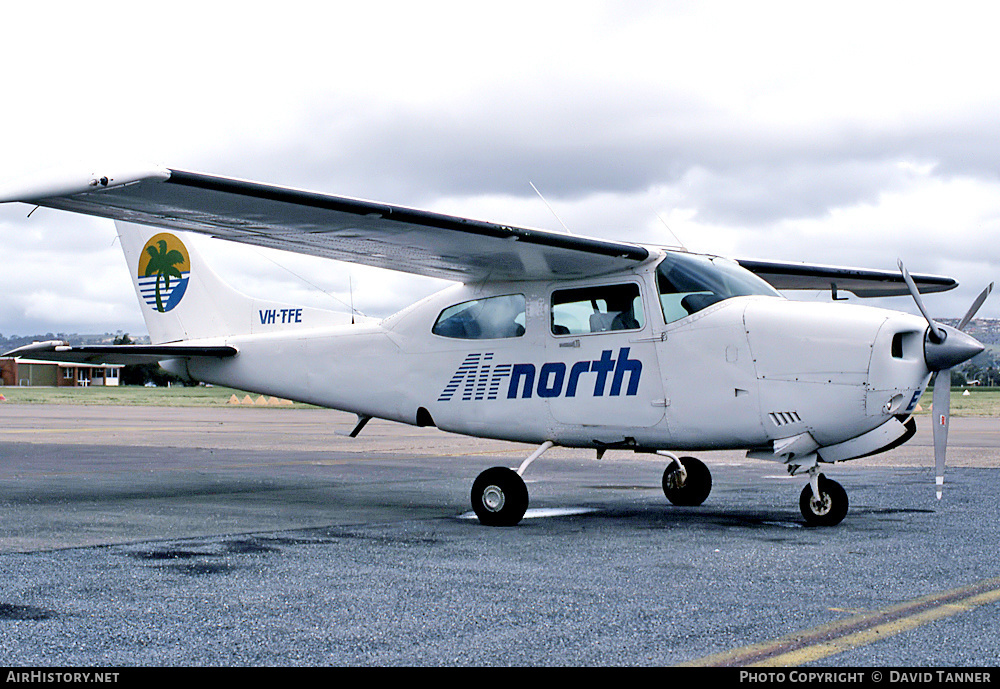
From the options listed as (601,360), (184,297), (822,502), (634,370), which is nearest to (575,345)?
(601,360)

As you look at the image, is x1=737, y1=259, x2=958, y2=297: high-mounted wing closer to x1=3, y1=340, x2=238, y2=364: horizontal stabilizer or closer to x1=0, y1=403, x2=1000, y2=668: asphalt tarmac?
x1=0, y1=403, x2=1000, y2=668: asphalt tarmac

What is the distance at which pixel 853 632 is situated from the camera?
4.73m

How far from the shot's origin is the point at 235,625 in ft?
15.8

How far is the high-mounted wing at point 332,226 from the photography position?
7.29 m

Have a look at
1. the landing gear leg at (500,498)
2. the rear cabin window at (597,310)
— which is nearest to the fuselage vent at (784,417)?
the rear cabin window at (597,310)

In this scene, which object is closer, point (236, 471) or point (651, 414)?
point (651, 414)

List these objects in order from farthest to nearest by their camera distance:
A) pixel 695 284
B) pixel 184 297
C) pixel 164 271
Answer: pixel 164 271 < pixel 184 297 < pixel 695 284

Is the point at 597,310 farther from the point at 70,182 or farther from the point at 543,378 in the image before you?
the point at 70,182

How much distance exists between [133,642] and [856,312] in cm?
630

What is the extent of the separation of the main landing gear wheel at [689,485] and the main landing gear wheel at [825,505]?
190 cm

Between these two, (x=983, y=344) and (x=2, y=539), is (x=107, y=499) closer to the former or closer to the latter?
(x=2, y=539)

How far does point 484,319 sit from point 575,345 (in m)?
1.18

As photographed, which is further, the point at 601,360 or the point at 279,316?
the point at 279,316

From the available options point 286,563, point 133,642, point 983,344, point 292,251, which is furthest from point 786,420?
point 133,642
